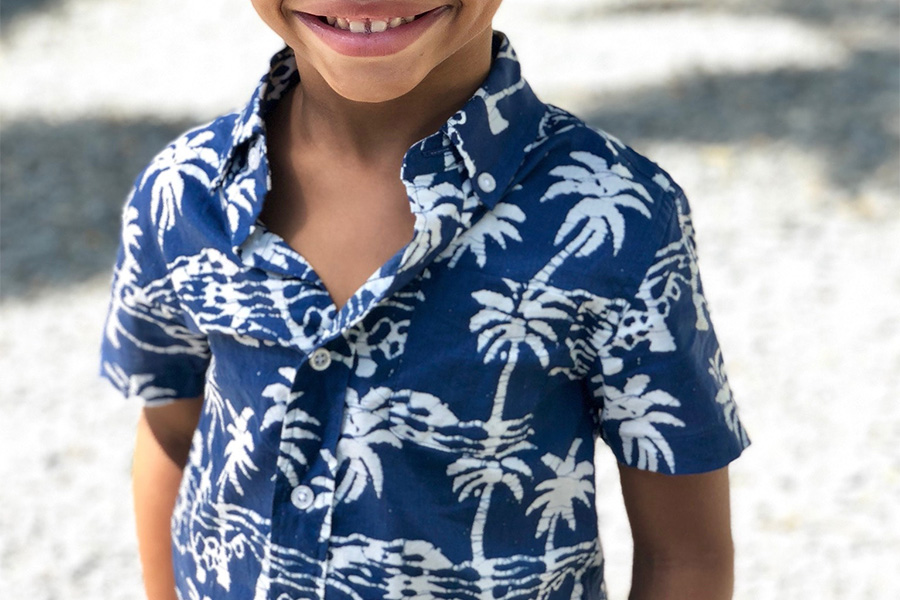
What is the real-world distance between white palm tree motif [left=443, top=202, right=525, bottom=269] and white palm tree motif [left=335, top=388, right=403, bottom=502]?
0.13 metres

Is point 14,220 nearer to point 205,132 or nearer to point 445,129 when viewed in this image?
point 205,132

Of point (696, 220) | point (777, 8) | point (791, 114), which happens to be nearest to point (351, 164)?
point (696, 220)

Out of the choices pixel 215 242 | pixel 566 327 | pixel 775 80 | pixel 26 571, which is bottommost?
pixel 26 571

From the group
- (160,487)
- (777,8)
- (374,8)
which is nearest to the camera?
(374,8)

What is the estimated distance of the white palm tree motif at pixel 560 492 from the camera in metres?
0.98

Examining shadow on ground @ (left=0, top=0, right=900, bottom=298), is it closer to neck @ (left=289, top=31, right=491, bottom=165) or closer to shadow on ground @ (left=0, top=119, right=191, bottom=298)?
shadow on ground @ (left=0, top=119, right=191, bottom=298)

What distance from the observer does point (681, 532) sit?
1015 mm

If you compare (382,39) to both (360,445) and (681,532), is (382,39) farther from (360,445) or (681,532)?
(681,532)

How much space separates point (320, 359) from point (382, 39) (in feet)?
0.87

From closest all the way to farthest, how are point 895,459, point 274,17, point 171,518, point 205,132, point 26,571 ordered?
point 274,17
point 205,132
point 171,518
point 26,571
point 895,459

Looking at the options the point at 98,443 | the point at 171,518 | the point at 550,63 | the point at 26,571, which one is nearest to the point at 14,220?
the point at 98,443

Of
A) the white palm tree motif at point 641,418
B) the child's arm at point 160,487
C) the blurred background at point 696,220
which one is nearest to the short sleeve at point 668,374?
the white palm tree motif at point 641,418

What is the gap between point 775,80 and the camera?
4578 mm

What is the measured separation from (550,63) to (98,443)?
9.17ft
